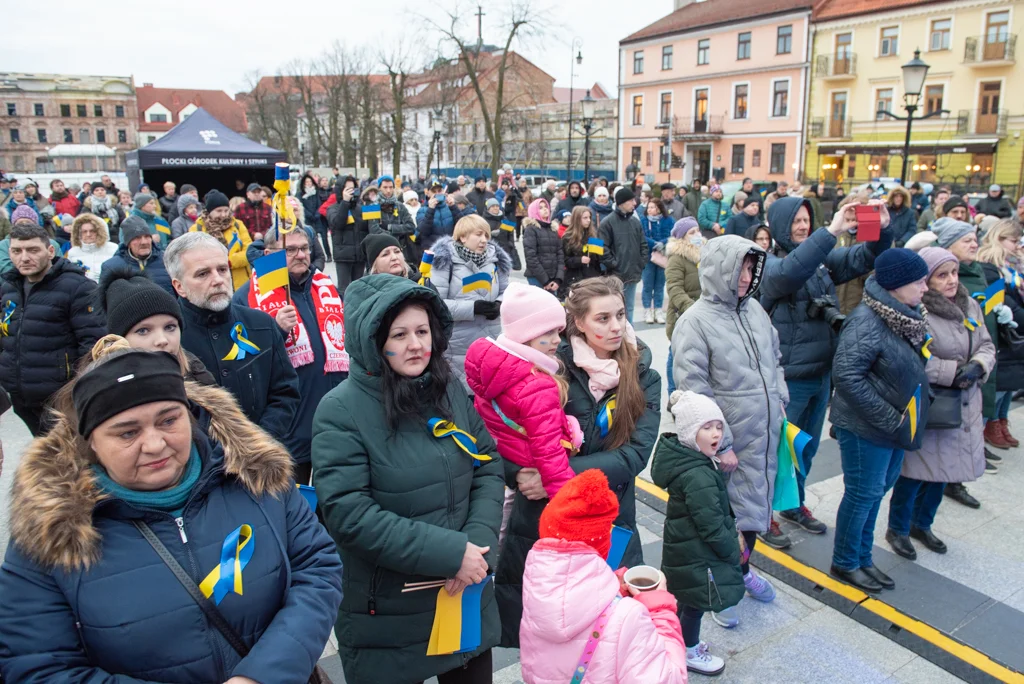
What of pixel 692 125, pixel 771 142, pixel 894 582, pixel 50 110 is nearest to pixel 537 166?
pixel 692 125

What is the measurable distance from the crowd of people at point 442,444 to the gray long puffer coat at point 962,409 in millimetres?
17

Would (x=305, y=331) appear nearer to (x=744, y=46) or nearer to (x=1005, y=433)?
(x=1005, y=433)

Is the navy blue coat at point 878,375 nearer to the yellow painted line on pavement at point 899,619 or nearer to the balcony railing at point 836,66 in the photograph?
the yellow painted line on pavement at point 899,619

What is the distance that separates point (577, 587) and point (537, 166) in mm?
57594

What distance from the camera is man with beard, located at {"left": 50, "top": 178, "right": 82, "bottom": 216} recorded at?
49.1 ft

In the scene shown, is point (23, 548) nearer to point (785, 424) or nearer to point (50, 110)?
A: point (785, 424)

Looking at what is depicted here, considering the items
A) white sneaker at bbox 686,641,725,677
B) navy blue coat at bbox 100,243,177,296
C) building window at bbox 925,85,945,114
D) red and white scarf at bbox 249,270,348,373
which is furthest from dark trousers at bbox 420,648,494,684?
building window at bbox 925,85,945,114

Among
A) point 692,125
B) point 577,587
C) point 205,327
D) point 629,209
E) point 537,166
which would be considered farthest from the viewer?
point 537,166

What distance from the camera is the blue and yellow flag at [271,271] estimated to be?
3.48m

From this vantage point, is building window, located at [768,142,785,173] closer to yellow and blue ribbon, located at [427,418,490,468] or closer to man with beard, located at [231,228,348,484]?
man with beard, located at [231,228,348,484]

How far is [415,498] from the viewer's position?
7.21 feet

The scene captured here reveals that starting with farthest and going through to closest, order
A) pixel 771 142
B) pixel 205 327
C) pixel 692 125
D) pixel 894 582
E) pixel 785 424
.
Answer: pixel 692 125
pixel 771 142
pixel 894 582
pixel 785 424
pixel 205 327

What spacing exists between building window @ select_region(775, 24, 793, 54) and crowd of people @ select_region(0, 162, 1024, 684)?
40719 mm

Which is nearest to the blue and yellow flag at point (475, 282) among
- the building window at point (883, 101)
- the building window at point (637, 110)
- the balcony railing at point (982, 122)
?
the balcony railing at point (982, 122)
